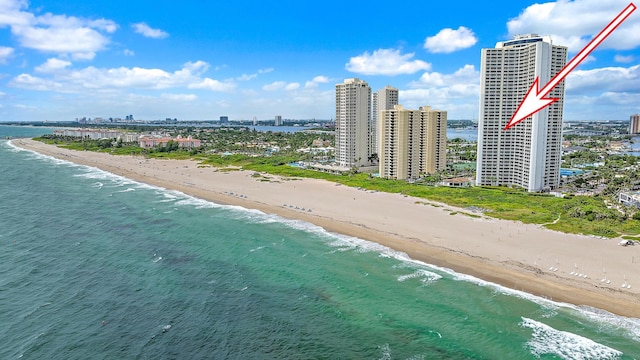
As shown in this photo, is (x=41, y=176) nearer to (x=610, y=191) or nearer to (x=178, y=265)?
(x=178, y=265)

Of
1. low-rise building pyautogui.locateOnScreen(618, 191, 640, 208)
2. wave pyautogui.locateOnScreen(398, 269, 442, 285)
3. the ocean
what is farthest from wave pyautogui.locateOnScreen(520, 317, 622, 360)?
low-rise building pyautogui.locateOnScreen(618, 191, 640, 208)

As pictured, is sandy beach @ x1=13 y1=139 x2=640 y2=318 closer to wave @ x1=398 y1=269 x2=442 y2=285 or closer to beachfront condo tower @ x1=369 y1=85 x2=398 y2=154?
wave @ x1=398 y1=269 x2=442 y2=285

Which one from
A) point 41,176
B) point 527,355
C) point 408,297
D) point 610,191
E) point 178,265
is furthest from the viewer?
point 41,176

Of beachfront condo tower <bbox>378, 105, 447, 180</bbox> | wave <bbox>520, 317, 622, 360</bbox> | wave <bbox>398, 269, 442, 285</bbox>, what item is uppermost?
beachfront condo tower <bbox>378, 105, 447, 180</bbox>

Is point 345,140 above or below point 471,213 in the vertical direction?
above

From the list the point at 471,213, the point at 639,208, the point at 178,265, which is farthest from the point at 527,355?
the point at 639,208

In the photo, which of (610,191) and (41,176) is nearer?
(610,191)

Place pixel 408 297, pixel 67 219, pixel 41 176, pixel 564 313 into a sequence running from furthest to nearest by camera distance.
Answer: pixel 41 176 < pixel 67 219 < pixel 408 297 < pixel 564 313
